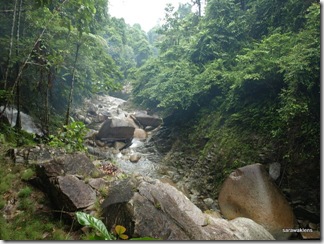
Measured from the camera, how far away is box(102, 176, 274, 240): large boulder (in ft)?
8.81

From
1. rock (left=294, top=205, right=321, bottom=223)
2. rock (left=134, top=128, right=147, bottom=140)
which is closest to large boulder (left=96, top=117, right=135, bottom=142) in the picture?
rock (left=134, top=128, right=147, bottom=140)

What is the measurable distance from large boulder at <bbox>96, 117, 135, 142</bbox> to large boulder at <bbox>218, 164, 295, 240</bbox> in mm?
5717

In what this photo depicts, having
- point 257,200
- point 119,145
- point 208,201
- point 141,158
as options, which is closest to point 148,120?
point 119,145

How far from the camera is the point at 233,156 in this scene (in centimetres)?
582

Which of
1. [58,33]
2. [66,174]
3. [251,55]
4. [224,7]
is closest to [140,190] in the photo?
[66,174]

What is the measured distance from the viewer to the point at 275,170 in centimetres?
474

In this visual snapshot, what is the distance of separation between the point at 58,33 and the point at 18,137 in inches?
122

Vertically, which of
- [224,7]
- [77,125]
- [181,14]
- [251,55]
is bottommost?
[77,125]

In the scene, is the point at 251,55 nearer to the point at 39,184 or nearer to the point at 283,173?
the point at 283,173

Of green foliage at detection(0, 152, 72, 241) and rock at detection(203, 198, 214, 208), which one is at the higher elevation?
green foliage at detection(0, 152, 72, 241)

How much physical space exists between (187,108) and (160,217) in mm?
6346

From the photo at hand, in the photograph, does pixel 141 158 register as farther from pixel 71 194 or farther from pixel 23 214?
pixel 23 214

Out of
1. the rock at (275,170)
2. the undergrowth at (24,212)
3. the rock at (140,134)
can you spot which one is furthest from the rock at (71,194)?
the rock at (140,134)

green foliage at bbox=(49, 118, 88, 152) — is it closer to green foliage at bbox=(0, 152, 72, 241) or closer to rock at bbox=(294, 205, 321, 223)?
green foliage at bbox=(0, 152, 72, 241)
